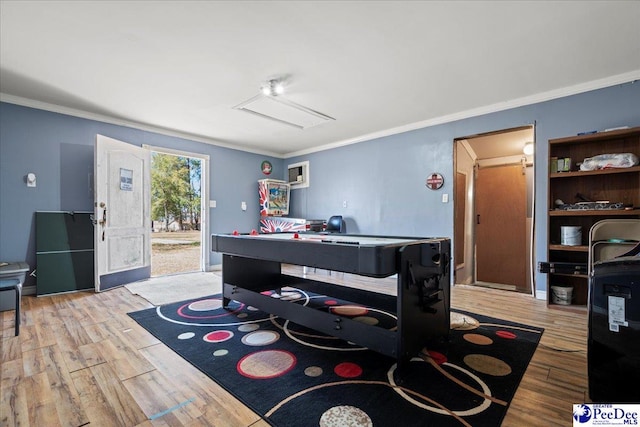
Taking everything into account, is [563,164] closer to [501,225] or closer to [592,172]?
[592,172]

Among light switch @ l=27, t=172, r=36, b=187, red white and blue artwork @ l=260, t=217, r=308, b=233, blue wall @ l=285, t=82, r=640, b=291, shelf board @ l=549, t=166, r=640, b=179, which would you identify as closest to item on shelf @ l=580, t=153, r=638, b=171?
shelf board @ l=549, t=166, r=640, b=179

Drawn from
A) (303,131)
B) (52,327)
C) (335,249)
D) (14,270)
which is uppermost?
(303,131)

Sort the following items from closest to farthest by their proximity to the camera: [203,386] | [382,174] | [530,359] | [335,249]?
[203,386] → [335,249] → [530,359] → [382,174]

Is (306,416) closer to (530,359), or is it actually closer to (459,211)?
(530,359)

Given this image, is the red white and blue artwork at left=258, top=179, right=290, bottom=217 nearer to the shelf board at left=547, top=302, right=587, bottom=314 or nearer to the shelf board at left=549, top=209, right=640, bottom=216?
the shelf board at left=549, top=209, right=640, bottom=216

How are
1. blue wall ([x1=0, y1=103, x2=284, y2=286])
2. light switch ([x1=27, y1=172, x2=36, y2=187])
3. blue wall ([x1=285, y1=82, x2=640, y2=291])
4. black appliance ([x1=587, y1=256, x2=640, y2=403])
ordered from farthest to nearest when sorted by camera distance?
light switch ([x1=27, y1=172, x2=36, y2=187]), blue wall ([x1=0, y1=103, x2=284, y2=286]), blue wall ([x1=285, y1=82, x2=640, y2=291]), black appliance ([x1=587, y1=256, x2=640, y2=403])

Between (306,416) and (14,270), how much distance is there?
9.26 feet

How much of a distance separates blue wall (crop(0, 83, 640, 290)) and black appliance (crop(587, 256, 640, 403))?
7.37 ft

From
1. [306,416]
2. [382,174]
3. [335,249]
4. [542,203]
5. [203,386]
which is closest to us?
[306,416]

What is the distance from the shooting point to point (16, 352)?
1.98 m

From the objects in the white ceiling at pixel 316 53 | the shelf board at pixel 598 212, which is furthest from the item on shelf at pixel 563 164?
the white ceiling at pixel 316 53

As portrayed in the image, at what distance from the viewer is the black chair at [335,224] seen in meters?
5.09

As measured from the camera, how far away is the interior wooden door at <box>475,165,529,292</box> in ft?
15.4

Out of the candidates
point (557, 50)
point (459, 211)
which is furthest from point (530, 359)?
point (459, 211)
